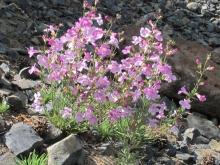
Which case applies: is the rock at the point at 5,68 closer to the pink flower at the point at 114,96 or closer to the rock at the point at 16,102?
the rock at the point at 16,102

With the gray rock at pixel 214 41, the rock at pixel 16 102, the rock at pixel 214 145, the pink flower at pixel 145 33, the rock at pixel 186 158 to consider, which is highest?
the pink flower at pixel 145 33

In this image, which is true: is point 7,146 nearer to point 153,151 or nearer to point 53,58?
point 53,58

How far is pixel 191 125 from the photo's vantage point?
9.20m

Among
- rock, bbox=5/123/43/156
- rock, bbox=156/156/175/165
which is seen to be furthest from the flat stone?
rock, bbox=156/156/175/165

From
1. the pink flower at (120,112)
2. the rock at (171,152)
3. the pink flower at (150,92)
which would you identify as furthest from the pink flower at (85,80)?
the rock at (171,152)

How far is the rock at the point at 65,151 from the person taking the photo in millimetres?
6035

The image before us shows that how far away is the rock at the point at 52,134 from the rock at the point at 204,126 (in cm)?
310

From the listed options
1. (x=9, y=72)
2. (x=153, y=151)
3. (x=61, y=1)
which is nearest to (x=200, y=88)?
(x=153, y=151)

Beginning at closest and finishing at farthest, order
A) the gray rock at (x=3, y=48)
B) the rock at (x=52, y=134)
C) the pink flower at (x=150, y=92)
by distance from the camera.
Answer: the pink flower at (x=150, y=92)
the rock at (x=52, y=134)
the gray rock at (x=3, y=48)

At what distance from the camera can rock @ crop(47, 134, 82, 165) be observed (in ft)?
19.8

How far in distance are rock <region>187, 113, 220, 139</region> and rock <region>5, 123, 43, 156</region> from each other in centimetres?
354

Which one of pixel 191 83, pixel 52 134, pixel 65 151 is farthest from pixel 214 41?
pixel 65 151

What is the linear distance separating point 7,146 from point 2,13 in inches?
233

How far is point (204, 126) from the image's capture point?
9.21 metres
